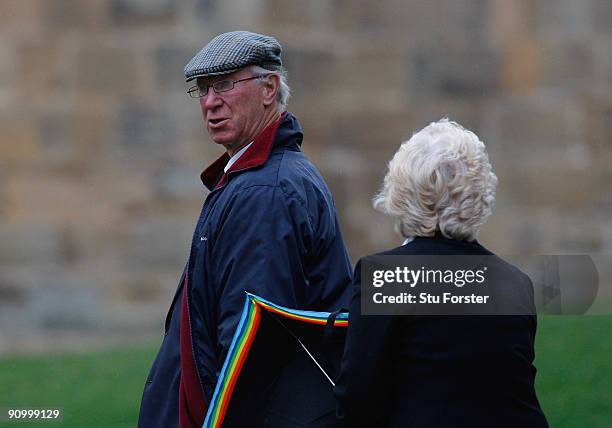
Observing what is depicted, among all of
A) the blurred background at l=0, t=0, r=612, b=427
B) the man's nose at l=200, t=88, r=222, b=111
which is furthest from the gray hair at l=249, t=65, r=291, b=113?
the blurred background at l=0, t=0, r=612, b=427

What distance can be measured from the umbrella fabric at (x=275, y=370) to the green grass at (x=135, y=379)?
2.82 metres

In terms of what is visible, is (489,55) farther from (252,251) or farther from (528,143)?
(252,251)

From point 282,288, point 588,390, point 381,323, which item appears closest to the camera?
point 381,323

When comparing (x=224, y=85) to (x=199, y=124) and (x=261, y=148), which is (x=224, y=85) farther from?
(x=199, y=124)

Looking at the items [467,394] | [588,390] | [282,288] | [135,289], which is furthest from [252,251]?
[135,289]

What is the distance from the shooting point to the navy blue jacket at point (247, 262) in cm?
330

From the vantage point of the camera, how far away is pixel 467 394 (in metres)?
2.88

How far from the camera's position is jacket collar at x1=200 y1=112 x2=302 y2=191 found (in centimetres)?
357

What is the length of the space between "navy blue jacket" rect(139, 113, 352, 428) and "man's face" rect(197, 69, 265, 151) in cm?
8

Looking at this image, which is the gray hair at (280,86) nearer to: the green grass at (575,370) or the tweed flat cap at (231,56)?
the tweed flat cap at (231,56)

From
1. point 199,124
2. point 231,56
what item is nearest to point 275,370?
point 231,56

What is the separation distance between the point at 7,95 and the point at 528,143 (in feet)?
11.0

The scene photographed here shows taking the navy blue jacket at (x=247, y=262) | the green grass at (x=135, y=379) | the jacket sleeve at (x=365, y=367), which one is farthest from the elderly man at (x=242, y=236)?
the green grass at (x=135, y=379)

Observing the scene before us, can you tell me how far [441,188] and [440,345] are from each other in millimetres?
381
